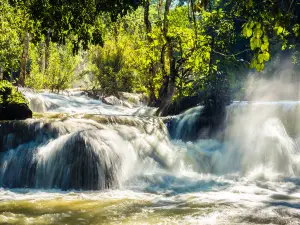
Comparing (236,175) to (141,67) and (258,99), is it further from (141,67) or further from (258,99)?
(258,99)

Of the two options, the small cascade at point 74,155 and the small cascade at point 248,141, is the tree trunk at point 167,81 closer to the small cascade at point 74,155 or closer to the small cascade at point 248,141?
the small cascade at point 248,141

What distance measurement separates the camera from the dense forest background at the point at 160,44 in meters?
3.95

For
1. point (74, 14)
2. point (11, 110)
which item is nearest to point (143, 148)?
point (11, 110)

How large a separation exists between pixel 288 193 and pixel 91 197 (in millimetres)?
4583

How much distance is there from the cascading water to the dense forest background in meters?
2.05

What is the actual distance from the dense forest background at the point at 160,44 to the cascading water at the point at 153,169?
6.74ft

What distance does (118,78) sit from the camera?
926 inches

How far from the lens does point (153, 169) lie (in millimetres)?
10734

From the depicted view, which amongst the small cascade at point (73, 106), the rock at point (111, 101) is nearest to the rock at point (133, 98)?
the rock at point (111, 101)

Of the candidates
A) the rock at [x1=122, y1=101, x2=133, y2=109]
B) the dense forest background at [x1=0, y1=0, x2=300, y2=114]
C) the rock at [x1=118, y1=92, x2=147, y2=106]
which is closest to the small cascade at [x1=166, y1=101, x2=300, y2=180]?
the dense forest background at [x1=0, y1=0, x2=300, y2=114]

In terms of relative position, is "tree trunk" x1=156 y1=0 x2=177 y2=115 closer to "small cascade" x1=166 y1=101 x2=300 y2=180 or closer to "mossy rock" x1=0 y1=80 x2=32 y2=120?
"small cascade" x1=166 y1=101 x2=300 y2=180

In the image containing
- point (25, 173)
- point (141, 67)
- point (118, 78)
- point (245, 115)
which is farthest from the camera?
point (118, 78)

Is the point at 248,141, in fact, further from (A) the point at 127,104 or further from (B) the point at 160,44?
(A) the point at 127,104

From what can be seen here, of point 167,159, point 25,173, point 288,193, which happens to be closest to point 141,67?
point 167,159
